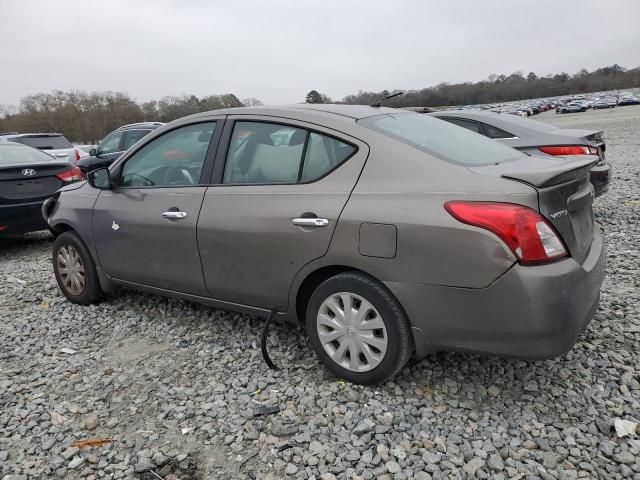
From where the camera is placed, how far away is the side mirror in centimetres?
403

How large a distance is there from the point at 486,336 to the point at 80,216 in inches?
134

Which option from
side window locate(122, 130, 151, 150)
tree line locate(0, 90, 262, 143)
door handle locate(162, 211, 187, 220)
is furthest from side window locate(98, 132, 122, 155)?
tree line locate(0, 90, 262, 143)

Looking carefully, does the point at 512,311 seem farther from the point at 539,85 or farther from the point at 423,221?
the point at 539,85

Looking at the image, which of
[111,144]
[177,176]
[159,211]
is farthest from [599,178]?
[111,144]

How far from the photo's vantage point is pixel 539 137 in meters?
5.82

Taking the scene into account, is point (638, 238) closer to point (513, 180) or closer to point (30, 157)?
point (513, 180)

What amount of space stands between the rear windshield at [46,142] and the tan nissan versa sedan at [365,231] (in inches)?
407

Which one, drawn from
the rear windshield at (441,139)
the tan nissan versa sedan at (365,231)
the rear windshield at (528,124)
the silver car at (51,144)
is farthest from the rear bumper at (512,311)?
the silver car at (51,144)

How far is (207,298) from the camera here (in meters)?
3.54

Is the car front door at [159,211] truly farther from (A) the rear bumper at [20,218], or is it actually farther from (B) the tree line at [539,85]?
(B) the tree line at [539,85]

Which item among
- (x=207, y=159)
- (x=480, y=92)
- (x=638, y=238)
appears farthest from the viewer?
(x=480, y=92)

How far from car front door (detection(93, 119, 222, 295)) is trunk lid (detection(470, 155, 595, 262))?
6.17ft

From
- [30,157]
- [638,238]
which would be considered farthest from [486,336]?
[30,157]

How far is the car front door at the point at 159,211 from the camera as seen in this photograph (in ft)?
11.4
